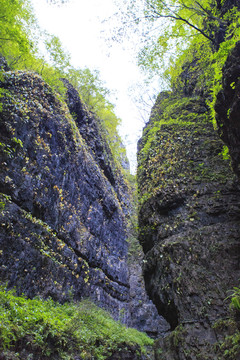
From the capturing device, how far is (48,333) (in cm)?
562

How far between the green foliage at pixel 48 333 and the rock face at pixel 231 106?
6.31 meters

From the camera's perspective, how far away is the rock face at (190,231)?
541cm

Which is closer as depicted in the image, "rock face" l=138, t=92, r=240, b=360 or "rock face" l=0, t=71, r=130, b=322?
"rock face" l=138, t=92, r=240, b=360

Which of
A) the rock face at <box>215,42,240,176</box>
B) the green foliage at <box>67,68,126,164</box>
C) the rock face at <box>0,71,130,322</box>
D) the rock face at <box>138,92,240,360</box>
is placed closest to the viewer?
the rock face at <box>215,42,240,176</box>

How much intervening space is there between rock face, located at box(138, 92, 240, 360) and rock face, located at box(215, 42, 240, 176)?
66.5 inches

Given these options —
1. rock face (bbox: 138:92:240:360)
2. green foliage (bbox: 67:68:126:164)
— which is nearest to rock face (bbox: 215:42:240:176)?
rock face (bbox: 138:92:240:360)

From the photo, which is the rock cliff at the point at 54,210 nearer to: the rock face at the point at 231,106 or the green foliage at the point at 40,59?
the green foliage at the point at 40,59

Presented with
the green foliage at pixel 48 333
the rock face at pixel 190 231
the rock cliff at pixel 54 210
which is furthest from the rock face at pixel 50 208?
the rock face at pixel 190 231

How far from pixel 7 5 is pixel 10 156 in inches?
249

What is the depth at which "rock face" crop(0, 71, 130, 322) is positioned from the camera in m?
7.86

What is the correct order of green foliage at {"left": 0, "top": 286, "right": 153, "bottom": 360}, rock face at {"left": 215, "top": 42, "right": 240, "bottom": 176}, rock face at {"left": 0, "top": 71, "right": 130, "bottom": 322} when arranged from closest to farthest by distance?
rock face at {"left": 215, "top": 42, "right": 240, "bottom": 176}, green foliage at {"left": 0, "top": 286, "right": 153, "bottom": 360}, rock face at {"left": 0, "top": 71, "right": 130, "bottom": 322}

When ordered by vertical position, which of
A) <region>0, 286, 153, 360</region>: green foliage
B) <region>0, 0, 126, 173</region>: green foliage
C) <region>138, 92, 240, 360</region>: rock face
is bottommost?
<region>0, 286, 153, 360</region>: green foliage

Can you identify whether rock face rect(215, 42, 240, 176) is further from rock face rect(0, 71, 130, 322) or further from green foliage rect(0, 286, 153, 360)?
rock face rect(0, 71, 130, 322)

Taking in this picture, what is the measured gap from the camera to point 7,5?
9117mm
